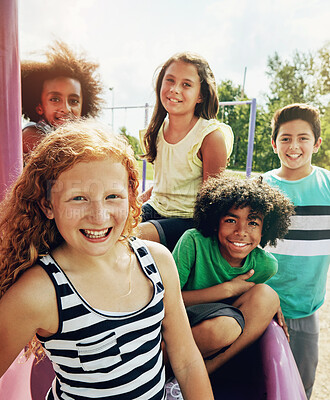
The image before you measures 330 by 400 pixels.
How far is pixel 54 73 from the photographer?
50.1 inches

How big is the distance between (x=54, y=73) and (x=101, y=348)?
1.04 meters

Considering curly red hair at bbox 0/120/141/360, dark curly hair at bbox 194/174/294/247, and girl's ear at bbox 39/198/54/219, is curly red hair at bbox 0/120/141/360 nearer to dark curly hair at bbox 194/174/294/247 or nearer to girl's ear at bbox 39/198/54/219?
girl's ear at bbox 39/198/54/219

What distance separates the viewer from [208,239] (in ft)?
3.34

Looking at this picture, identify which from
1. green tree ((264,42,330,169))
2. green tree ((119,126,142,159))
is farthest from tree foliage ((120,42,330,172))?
green tree ((119,126,142,159))

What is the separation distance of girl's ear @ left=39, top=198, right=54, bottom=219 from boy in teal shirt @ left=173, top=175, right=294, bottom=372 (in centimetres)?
42

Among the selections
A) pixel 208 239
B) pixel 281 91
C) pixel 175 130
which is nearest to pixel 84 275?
pixel 208 239

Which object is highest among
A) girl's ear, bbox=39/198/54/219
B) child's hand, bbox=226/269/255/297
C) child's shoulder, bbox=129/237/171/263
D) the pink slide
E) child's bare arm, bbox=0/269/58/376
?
girl's ear, bbox=39/198/54/219

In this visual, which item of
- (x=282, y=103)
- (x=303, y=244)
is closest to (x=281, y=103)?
(x=282, y=103)

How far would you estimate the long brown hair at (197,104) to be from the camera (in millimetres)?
1183

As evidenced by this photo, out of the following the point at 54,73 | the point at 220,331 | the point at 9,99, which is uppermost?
the point at 54,73

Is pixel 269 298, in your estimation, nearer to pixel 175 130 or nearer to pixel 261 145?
pixel 175 130

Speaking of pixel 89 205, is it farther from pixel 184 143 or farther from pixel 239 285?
pixel 184 143

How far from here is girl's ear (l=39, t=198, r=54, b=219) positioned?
0.60m

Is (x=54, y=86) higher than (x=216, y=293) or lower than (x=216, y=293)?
higher
